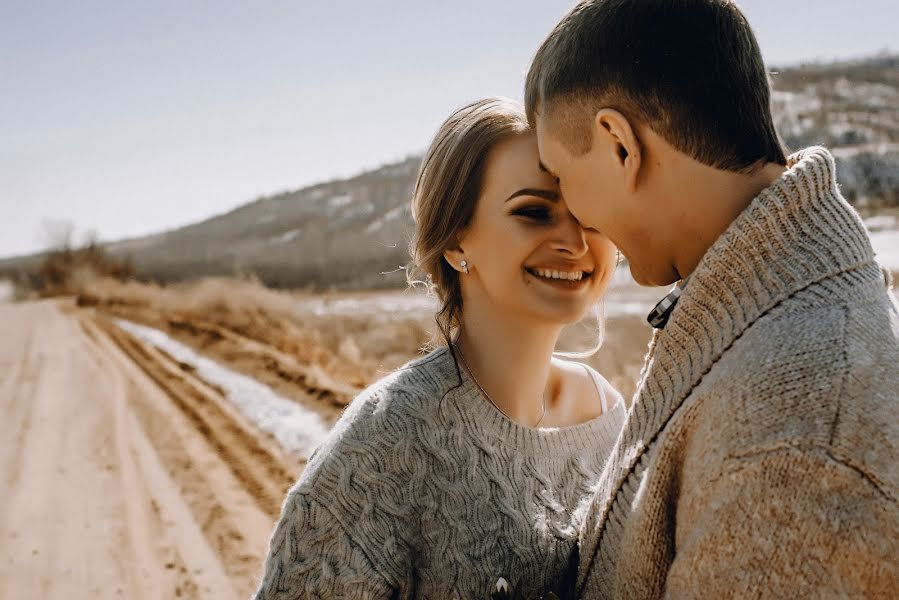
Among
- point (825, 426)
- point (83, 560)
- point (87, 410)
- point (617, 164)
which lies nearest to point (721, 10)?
point (617, 164)

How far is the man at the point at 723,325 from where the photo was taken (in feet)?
3.34

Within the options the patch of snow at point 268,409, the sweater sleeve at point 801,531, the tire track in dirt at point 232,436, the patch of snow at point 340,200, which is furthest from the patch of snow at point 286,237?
the sweater sleeve at point 801,531

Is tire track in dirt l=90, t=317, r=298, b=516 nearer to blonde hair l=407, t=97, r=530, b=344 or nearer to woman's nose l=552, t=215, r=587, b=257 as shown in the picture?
blonde hair l=407, t=97, r=530, b=344

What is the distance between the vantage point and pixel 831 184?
1.33m

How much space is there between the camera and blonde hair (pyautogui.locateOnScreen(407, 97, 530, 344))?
237cm

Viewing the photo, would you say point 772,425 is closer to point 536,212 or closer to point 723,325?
point 723,325

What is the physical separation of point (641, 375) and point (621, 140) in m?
0.47

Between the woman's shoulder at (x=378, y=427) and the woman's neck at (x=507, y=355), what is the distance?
226mm

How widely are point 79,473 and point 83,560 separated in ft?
6.66

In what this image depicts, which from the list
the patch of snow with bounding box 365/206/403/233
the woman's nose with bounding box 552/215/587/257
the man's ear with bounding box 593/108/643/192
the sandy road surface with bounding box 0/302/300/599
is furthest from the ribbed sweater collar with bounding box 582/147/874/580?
the patch of snow with bounding box 365/206/403/233

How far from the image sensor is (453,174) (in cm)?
241

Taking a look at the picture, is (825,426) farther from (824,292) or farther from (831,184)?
(831,184)

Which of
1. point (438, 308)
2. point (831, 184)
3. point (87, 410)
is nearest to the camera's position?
point (831, 184)

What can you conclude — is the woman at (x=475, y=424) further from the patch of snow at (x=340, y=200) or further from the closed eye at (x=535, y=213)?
the patch of snow at (x=340, y=200)
